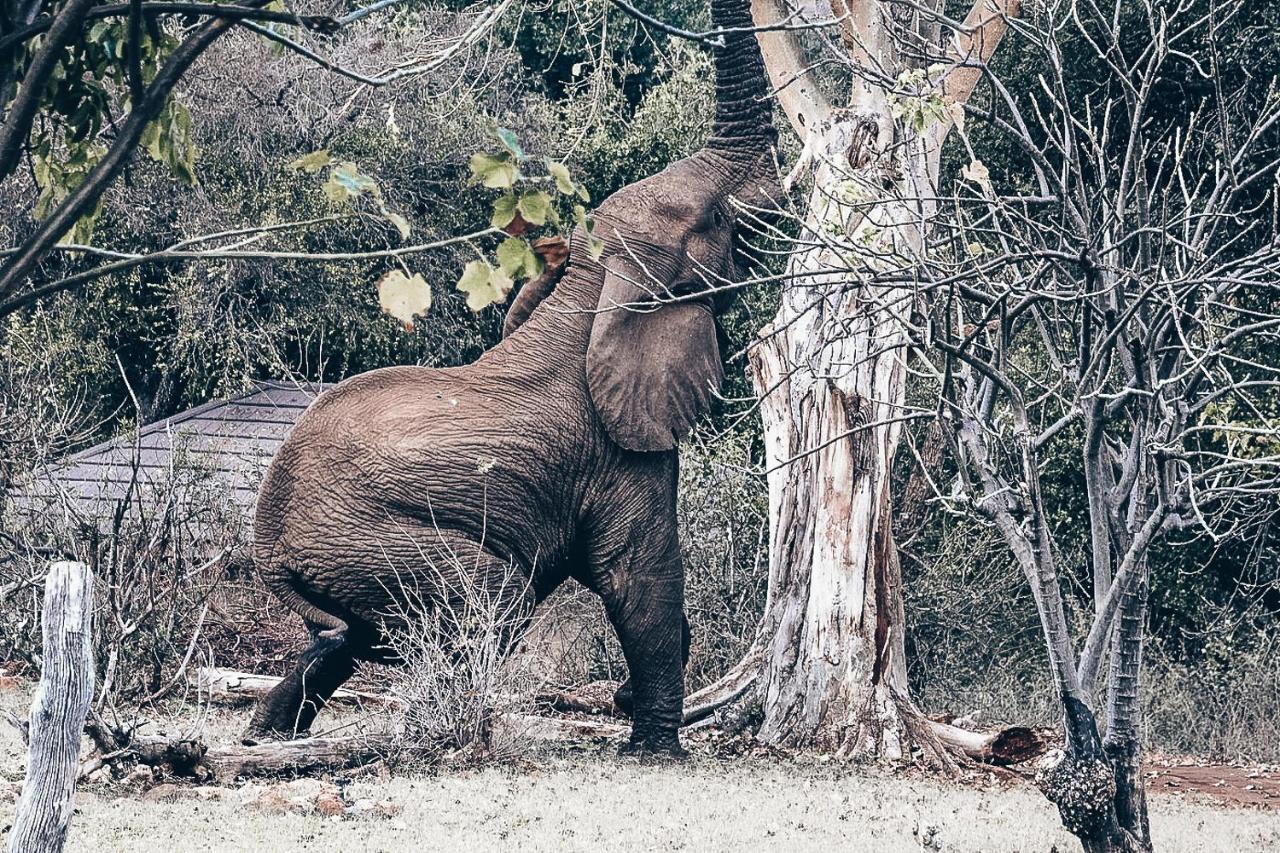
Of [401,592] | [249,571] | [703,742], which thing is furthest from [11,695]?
[703,742]

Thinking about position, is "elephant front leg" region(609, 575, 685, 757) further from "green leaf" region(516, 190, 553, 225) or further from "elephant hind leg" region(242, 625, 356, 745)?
"green leaf" region(516, 190, 553, 225)

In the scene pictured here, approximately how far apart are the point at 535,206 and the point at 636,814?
5159mm

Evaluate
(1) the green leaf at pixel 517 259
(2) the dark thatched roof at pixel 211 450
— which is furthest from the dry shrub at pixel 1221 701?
(1) the green leaf at pixel 517 259

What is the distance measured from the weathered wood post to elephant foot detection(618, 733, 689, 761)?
4491 millimetres

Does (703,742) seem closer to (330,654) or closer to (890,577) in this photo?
(890,577)

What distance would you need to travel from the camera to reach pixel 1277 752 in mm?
12312

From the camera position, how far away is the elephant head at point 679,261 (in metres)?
9.07

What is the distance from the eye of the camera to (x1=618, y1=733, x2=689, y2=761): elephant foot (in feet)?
30.2

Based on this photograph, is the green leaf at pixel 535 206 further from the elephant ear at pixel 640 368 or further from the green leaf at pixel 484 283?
the elephant ear at pixel 640 368

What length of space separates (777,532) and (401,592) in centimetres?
283

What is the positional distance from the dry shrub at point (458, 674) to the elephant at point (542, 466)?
7 centimetres

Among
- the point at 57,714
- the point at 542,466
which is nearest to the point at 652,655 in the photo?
the point at 542,466

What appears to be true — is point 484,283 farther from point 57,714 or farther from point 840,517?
point 840,517

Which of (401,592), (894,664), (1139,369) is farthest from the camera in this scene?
(894,664)
